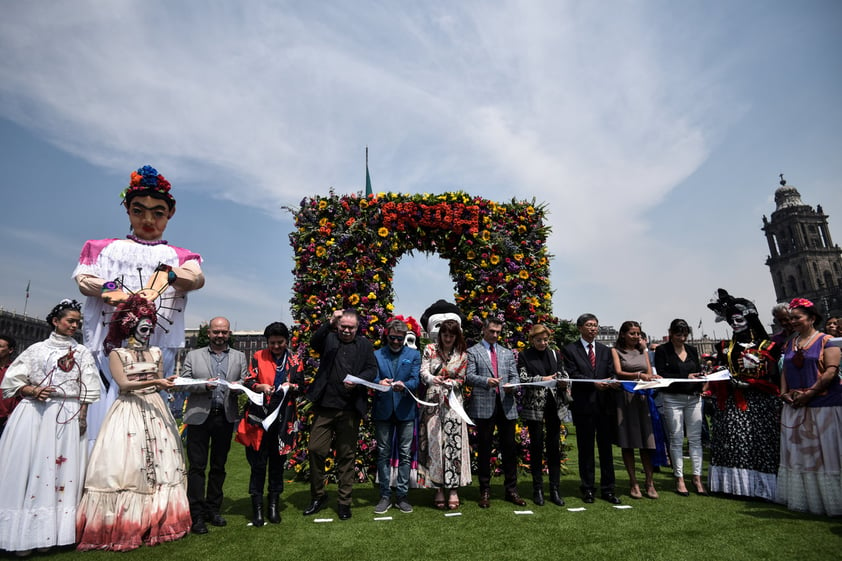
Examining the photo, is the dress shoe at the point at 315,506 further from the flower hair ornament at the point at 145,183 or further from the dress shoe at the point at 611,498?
the flower hair ornament at the point at 145,183

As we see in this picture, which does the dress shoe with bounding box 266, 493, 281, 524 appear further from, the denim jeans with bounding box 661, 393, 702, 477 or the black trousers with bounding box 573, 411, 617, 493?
the denim jeans with bounding box 661, 393, 702, 477

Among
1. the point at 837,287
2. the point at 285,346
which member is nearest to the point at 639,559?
the point at 285,346

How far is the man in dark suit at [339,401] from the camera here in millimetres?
4820

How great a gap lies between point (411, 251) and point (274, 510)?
442 cm

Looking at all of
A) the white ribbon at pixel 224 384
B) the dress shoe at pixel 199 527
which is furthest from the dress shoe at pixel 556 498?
the dress shoe at pixel 199 527

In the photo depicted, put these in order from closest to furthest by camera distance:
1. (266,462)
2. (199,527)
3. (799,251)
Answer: (199,527), (266,462), (799,251)

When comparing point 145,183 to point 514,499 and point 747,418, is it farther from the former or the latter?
point 747,418

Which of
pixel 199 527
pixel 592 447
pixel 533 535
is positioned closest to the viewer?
pixel 533 535

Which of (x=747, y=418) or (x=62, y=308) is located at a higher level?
(x=62, y=308)

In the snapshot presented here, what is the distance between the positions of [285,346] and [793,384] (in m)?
5.60

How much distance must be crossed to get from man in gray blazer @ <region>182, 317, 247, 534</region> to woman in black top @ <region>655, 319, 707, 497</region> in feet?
16.8

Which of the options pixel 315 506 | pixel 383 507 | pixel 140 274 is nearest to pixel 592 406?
pixel 383 507

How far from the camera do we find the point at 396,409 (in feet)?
16.6

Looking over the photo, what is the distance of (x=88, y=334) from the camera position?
466cm
